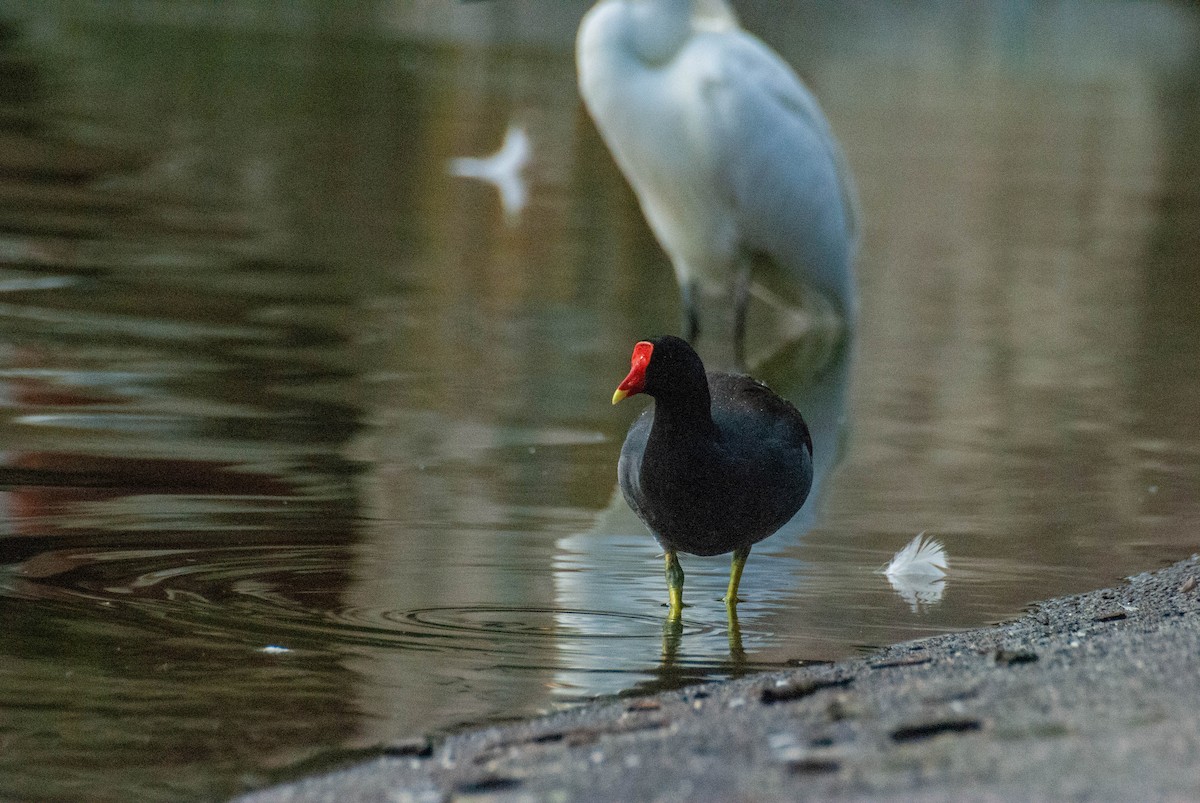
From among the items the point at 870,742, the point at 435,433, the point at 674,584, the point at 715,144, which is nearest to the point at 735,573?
the point at 674,584

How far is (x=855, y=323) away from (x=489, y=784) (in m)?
7.62

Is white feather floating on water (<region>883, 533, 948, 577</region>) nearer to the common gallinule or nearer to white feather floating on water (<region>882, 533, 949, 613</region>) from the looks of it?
white feather floating on water (<region>882, 533, 949, 613</region>)

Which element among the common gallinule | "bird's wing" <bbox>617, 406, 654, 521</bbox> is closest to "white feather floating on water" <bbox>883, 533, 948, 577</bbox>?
the common gallinule

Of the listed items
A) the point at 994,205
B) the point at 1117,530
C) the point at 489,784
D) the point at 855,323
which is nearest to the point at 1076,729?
the point at 489,784

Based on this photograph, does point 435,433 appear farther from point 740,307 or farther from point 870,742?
point 870,742

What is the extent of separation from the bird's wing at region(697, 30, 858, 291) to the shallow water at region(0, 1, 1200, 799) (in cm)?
65

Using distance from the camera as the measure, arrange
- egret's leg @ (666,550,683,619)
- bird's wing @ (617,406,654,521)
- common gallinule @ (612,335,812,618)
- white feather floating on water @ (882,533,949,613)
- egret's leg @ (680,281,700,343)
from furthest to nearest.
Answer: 1. egret's leg @ (680,281,700,343)
2. white feather floating on water @ (882,533,949,613)
3. egret's leg @ (666,550,683,619)
4. bird's wing @ (617,406,654,521)
5. common gallinule @ (612,335,812,618)

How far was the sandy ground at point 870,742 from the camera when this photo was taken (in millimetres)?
3346

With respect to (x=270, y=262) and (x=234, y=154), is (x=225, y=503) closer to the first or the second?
(x=270, y=262)

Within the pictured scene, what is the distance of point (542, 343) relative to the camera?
959cm

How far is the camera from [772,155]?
995cm

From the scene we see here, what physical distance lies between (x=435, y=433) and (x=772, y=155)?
3216 millimetres

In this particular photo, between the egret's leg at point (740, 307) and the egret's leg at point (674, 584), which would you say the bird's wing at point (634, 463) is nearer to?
the egret's leg at point (674, 584)

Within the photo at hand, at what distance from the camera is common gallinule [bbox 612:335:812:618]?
4.87m
